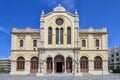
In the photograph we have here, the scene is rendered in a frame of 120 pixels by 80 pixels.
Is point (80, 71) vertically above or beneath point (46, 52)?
beneath

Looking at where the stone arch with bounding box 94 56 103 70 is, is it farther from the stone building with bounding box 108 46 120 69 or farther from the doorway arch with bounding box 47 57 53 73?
the stone building with bounding box 108 46 120 69

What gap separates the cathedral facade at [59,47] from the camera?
174 feet

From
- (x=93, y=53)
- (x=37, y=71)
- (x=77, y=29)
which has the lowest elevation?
(x=37, y=71)

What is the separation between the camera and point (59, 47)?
53.1m

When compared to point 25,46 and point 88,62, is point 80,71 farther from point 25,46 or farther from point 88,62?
point 25,46

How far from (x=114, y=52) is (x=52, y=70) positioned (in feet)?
175

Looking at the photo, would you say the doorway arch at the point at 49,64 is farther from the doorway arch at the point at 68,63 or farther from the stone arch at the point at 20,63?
the stone arch at the point at 20,63

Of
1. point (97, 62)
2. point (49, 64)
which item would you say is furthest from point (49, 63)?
point (97, 62)

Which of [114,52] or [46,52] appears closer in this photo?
[46,52]

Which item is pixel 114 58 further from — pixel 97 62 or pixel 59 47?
pixel 59 47

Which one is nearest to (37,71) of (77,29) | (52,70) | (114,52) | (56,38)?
(52,70)

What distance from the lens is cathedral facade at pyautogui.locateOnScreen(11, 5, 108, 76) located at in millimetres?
53000

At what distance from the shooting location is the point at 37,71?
179ft

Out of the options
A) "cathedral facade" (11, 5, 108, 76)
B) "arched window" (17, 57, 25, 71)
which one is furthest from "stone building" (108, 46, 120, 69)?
"arched window" (17, 57, 25, 71)
